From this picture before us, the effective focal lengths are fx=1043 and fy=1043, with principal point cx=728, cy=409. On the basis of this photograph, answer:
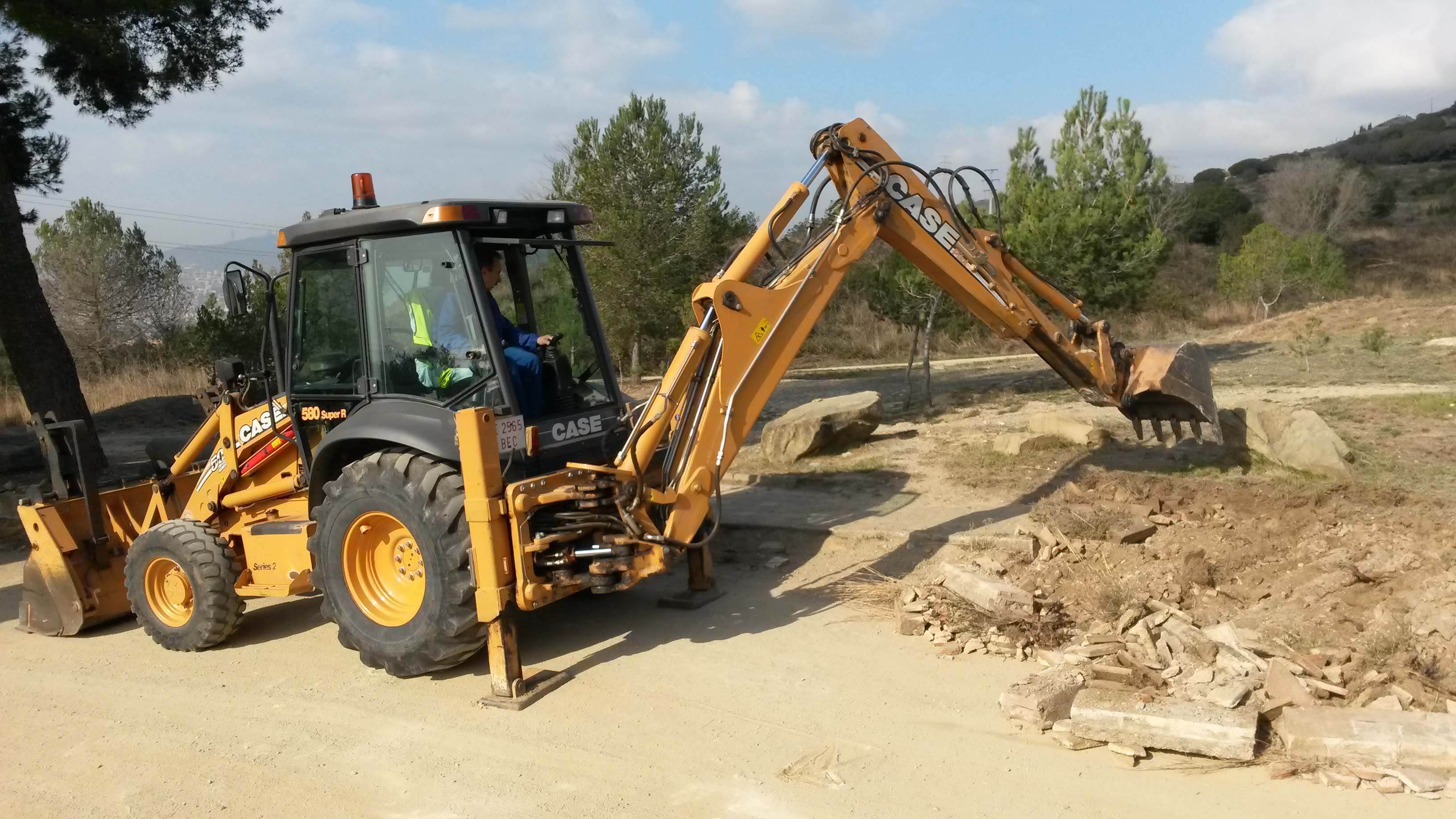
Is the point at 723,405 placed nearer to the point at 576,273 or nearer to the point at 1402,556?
the point at 576,273

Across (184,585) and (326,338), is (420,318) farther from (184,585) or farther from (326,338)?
(184,585)

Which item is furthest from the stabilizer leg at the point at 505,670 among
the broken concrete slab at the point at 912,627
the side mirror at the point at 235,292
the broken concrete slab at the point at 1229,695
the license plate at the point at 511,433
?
the broken concrete slab at the point at 1229,695

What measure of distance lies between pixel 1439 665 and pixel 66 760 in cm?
638

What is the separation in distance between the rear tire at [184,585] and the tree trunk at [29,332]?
16.4 feet

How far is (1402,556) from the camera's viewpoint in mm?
5824

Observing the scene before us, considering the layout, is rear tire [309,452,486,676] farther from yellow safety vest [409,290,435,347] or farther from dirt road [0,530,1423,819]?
yellow safety vest [409,290,435,347]

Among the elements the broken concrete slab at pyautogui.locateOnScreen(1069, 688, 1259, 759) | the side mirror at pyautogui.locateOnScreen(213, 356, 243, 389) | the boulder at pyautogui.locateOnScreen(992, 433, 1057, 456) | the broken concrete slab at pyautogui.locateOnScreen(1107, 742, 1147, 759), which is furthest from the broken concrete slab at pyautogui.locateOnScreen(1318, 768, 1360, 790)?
the side mirror at pyautogui.locateOnScreen(213, 356, 243, 389)

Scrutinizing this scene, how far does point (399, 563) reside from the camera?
584 cm

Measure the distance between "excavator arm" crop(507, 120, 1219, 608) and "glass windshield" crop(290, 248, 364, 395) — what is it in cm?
155

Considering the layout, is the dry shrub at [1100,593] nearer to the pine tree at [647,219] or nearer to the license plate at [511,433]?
the license plate at [511,433]

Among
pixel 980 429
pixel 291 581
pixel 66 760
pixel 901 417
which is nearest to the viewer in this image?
pixel 66 760

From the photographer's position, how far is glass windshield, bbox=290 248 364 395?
600 centimetres

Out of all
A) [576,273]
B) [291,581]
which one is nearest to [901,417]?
[576,273]

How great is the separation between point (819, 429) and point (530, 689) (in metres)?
5.68
